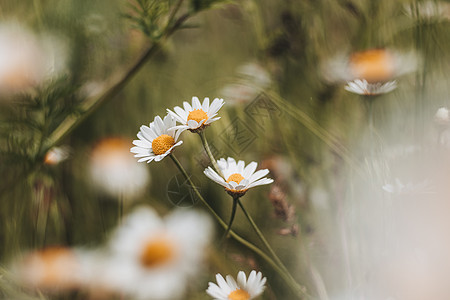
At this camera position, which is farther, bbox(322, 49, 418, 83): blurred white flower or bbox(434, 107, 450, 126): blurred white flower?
bbox(322, 49, 418, 83): blurred white flower

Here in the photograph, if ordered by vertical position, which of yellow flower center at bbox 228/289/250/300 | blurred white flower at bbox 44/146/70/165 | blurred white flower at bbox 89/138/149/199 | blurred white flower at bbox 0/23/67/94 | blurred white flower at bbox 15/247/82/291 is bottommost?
blurred white flower at bbox 15/247/82/291

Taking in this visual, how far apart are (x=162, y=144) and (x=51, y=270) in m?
0.29

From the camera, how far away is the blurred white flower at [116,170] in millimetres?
633

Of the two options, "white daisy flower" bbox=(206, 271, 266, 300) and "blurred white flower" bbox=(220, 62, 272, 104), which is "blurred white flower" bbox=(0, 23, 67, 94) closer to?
"blurred white flower" bbox=(220, 62, 272, 104)

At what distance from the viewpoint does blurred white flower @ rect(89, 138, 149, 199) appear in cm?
63

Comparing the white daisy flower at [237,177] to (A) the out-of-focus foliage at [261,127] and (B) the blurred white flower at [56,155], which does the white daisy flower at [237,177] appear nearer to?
(A) the out-of-focus foliage at [261,127]

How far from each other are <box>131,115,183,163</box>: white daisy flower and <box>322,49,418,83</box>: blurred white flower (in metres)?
0.25

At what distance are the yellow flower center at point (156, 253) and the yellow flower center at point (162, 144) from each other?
0.66 ft

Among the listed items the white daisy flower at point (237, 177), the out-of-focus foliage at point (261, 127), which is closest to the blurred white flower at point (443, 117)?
the out-of-focus foliage at point (261, 127)

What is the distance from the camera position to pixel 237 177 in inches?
14.2

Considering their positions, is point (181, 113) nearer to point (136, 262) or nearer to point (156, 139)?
point (156, 139)

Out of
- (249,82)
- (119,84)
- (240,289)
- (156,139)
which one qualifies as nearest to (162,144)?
(156,139)

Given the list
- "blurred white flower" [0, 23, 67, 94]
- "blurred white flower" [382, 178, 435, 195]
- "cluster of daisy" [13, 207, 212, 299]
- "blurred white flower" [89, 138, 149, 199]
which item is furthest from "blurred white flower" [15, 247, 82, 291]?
"blurred white flower" [382, 178, 435, 195]

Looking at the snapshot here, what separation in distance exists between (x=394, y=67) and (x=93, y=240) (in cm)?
44
